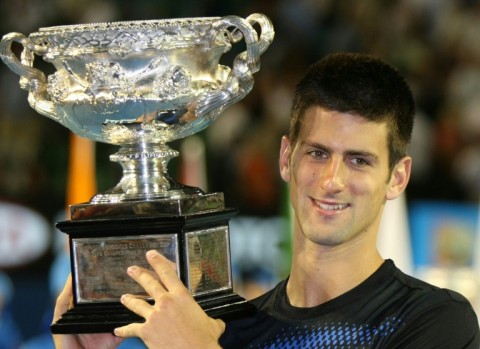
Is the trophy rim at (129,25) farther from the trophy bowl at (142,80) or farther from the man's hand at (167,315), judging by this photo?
the man's hand at (167,315)

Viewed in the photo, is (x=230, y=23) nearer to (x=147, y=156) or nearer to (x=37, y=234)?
(x=147, y=156)

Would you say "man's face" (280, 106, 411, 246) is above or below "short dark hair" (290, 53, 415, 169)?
below

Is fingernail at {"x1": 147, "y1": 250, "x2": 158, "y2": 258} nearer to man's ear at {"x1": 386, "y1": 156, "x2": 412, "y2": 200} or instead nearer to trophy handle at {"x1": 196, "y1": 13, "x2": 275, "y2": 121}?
trophy handle at {"x1": 196, "y1": 13, "x2": 275, "y2": 121}

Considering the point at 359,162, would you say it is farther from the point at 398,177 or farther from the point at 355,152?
A: the point at 398,177

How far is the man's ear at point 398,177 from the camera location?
332cm

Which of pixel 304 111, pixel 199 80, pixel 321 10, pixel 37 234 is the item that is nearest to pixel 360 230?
pixel 304 111

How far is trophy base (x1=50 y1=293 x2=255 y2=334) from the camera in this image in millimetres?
3182

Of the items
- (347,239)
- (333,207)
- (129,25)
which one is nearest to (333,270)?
(347,239)

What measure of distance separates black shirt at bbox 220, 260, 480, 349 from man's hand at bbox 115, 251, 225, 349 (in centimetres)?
34

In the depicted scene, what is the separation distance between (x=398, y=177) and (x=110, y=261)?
0.85 m

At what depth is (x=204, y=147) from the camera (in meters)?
7.66

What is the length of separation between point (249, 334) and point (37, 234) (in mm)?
Result: 4030

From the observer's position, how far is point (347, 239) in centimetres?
329

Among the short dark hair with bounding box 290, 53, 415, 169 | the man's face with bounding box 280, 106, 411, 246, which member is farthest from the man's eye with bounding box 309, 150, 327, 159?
the short dark hair with bounding box 290, 53, 415, 169
